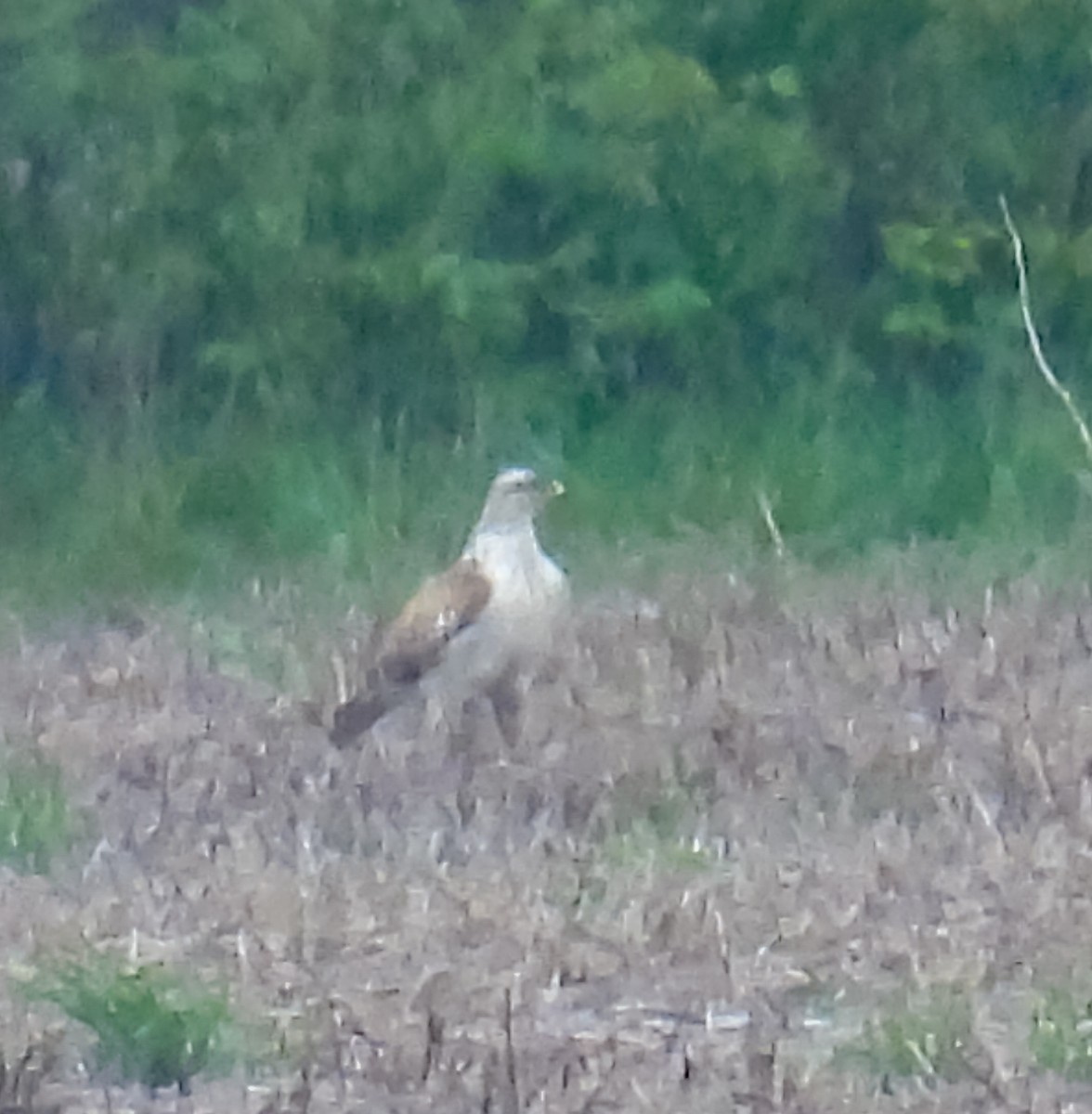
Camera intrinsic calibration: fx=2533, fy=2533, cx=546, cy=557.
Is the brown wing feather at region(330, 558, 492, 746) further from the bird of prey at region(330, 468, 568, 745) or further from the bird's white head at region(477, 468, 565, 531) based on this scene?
the bird's white head at region(477, 468, 565, 531)

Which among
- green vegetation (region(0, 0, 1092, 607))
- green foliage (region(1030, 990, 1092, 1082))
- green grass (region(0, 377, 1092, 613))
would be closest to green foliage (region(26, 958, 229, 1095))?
green foliage (region(1030, 990, 1092, 1082))

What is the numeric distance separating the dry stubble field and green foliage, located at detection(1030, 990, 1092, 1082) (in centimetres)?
3

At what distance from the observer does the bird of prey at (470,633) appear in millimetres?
7516

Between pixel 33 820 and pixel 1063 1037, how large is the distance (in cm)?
292

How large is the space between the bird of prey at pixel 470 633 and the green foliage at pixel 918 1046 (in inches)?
113

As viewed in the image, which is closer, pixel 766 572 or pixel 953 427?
pixel 766 572

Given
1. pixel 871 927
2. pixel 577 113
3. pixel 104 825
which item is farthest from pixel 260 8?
pixel 871 927

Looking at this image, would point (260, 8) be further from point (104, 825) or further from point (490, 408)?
point (104, 825)

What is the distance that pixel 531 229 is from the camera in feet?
51.4

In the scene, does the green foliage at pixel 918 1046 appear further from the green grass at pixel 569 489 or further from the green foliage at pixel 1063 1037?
the green grass at pixel 569 489

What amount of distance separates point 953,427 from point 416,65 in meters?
3.88

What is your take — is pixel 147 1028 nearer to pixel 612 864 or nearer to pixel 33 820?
pixel 612 864

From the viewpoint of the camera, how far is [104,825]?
21.4 ft

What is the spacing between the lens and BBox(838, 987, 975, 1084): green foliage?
4500mm
